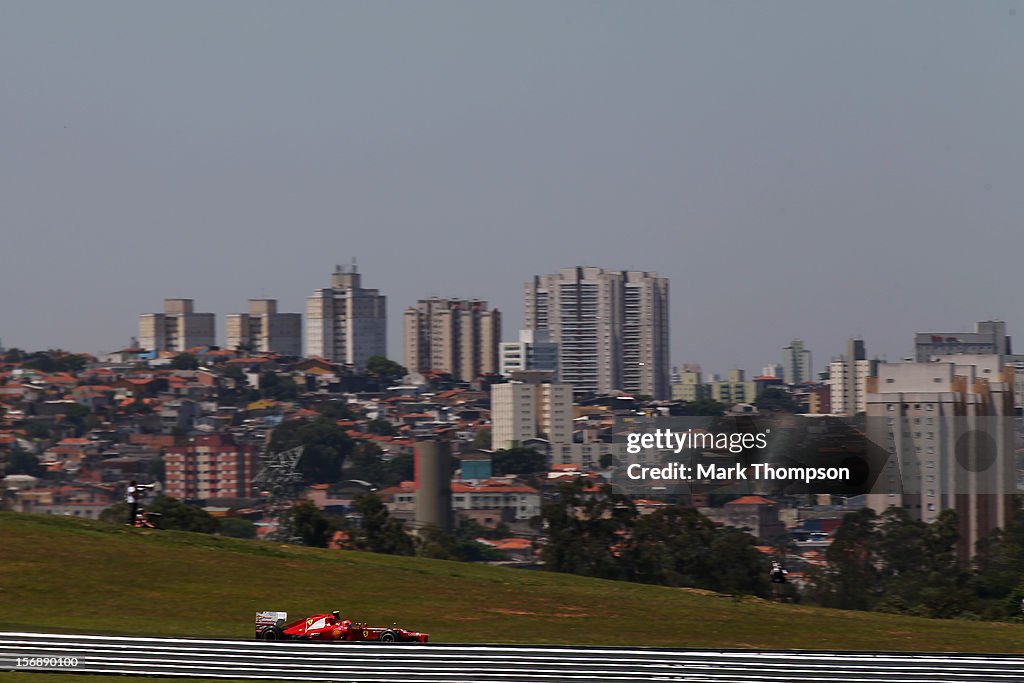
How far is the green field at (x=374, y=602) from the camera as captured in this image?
27969 mm

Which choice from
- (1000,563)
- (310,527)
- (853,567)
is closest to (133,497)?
(310,527)

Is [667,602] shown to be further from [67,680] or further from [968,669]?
[67,680]

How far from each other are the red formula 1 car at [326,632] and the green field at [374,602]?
3.72 metres

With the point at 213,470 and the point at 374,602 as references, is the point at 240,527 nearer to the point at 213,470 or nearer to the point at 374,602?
the point at 213,470

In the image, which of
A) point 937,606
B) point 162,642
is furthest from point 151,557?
point 937,606

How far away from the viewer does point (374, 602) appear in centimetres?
3234

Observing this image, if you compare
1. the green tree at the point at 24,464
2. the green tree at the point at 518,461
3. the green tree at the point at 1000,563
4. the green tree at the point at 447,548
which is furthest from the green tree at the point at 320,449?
the green tree at the point at 1000,563

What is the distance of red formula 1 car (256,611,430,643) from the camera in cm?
2219

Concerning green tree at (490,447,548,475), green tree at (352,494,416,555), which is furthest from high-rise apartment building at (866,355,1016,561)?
green tree at (490,447,548,475)

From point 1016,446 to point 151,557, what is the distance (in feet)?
254

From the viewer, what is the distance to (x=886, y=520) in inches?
3406

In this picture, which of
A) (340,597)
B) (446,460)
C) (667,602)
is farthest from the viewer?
(446,460)

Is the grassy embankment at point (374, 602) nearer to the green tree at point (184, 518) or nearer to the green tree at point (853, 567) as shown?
the green tree at point (184, 518)

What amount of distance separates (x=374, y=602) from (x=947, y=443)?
3759 inches
